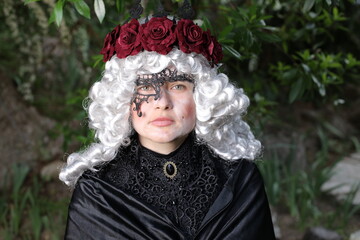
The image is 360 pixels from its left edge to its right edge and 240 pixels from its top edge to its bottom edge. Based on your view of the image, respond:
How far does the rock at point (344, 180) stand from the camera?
4775mm

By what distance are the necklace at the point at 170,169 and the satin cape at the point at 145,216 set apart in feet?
0.52

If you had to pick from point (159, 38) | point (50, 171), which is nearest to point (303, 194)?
point (50, 171)

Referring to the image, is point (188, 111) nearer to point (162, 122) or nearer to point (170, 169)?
point (162, 122)

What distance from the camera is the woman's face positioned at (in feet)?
6.66

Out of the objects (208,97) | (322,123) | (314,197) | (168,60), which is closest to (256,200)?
(208,97)

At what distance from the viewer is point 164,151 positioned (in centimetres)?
218

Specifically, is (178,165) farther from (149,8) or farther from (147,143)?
(149,8)

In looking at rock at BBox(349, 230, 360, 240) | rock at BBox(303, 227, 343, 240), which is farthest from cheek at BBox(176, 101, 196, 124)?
rock at BBox(349, 230, 360, 240)

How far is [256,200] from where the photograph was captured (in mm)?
2242

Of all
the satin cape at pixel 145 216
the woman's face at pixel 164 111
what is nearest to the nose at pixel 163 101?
the woman's face at pixel 164 111

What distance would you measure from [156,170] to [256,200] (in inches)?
17.1

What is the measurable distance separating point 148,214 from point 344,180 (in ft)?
11.5

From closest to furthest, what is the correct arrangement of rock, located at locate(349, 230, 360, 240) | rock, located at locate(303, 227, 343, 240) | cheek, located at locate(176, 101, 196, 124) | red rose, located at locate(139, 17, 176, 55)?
red rose, located at locate(139, 17, 176, 55)
cheek, located at locate(176, 101, 196, 124)
rock, located at locate(303, 227, 343, 240)
rock, located at locate(349, 230, 360, 240)

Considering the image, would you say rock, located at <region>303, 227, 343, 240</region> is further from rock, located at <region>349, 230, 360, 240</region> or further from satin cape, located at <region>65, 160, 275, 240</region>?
satin cape, located at <region>65, 160, 275, 240</region>
